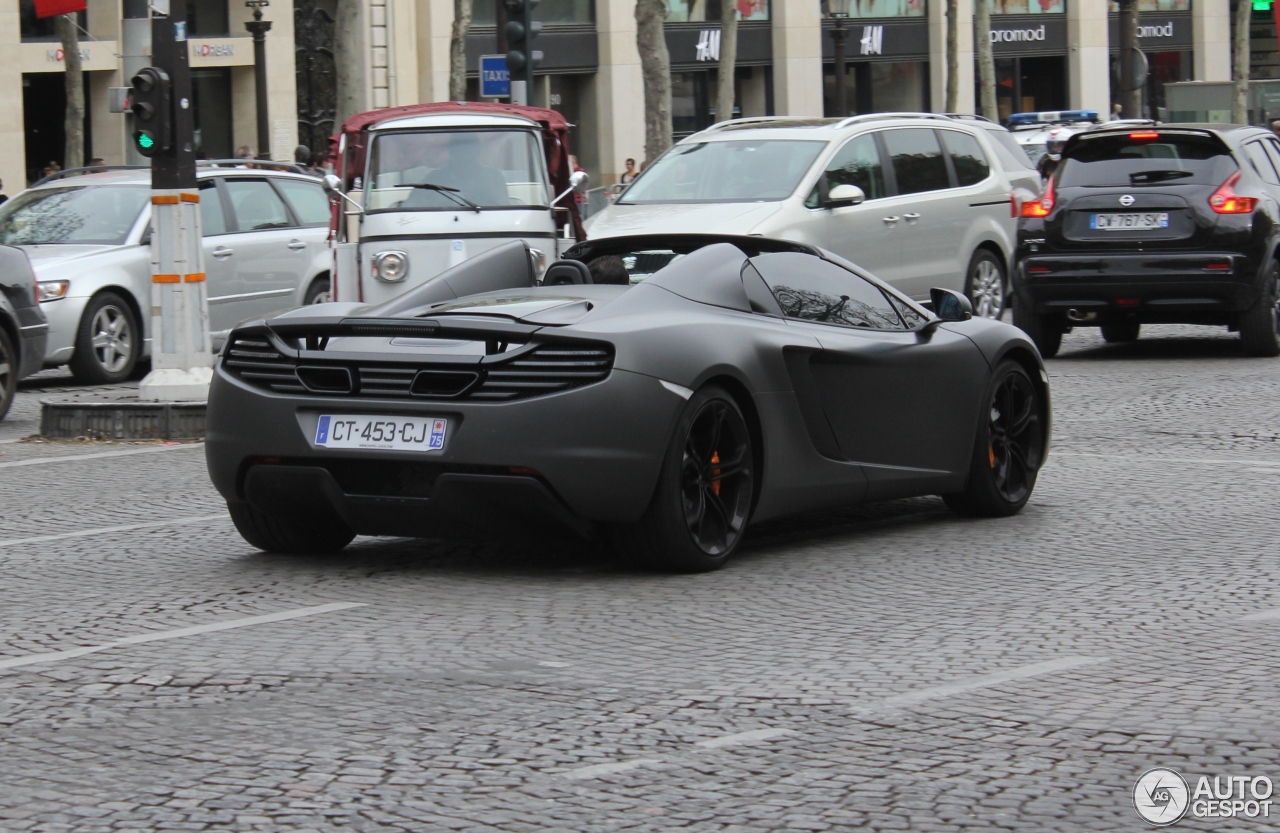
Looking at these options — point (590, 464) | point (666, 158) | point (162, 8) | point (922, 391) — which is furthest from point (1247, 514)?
point (666, 158)

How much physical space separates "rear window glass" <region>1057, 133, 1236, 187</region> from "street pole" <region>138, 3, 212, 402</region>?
6788 millimetres

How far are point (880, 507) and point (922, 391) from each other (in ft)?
3.25

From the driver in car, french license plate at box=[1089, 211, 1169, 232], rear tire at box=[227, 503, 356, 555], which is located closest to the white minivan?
the driver in car

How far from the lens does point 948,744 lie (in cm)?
500

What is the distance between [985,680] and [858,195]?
36.0ft

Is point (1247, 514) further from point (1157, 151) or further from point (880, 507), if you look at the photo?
point (1157, 151)

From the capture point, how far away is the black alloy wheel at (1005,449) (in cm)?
884

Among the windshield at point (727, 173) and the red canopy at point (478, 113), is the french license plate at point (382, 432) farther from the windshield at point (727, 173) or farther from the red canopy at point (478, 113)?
the red canopy at point (478, 113)

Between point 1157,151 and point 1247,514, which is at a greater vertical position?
point 1157,151

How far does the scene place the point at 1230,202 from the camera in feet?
51.8

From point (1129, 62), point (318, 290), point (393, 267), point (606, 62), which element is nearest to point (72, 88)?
point (1129, 62)

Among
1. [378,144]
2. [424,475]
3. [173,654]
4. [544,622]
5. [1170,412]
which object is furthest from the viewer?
[378,144]

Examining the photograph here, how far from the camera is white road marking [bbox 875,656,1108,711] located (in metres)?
5.46

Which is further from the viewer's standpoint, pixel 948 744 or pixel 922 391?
pixel 922 391
